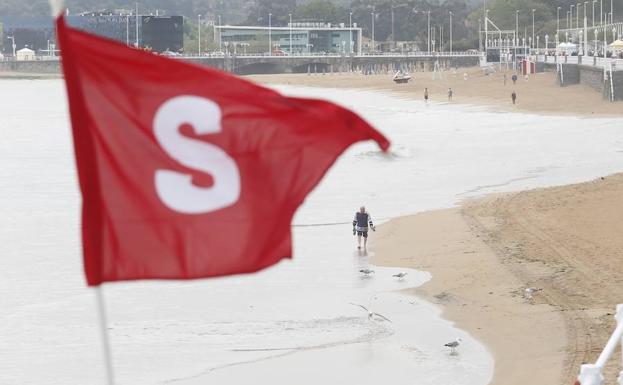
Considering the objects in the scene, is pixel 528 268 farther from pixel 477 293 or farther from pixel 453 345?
pixel 453 345

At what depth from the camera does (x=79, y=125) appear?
5.65m

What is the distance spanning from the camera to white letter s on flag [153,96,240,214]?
5.90 meters

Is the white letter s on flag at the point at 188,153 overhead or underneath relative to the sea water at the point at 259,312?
overhead

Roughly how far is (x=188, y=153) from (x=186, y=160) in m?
0.03

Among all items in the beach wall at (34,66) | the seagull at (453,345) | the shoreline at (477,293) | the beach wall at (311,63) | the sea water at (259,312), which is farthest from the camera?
the beach wall at (34,66)

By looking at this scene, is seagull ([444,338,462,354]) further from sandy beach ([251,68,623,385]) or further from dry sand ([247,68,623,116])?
dry sand ([247,68,623,116])

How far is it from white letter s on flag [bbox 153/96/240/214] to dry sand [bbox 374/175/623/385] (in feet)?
24.8

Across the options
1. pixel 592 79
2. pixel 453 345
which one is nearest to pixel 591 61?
pixel 592 79

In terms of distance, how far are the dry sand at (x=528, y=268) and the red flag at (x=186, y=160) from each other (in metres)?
7.30

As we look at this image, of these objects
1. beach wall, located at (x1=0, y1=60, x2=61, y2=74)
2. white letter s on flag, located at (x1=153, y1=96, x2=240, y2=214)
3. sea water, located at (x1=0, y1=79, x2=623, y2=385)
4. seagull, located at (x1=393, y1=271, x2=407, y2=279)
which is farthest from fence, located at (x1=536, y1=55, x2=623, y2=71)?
beach wall, located at (x1=0, y1=60, x2=61, y2=74)

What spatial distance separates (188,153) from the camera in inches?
233

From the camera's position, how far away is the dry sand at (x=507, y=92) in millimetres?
65938

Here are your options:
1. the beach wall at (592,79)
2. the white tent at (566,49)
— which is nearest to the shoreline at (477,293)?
the beach wall at (592,79)

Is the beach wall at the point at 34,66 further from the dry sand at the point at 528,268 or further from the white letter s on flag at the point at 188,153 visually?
the white letter s on flag at the point at 188,153
